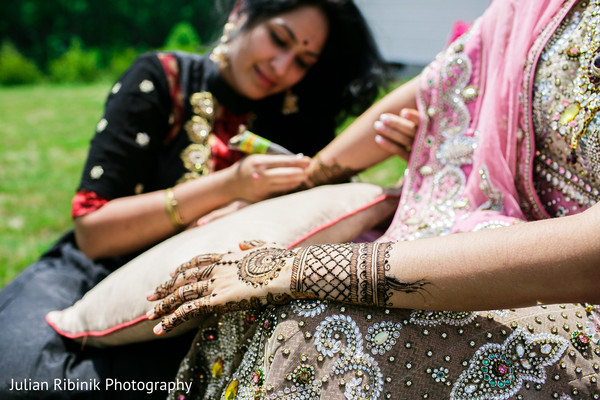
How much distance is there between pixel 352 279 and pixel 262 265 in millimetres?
204

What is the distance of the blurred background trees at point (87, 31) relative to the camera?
1187cm

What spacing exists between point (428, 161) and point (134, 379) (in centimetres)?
102

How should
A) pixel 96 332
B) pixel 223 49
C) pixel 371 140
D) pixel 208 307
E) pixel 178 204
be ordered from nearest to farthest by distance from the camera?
1. pixel 208 307
2. pixel 96 332
3. pixel 371 140
4. pixel 178 204
5. pixel 223 49

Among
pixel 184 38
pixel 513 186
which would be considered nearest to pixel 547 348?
pixel 513 186

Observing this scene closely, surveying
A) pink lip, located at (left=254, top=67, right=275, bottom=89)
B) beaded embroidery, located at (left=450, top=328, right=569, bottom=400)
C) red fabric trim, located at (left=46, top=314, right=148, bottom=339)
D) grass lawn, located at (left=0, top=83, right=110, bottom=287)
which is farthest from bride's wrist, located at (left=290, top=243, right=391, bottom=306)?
grass lawn, located at (left=0, top=83, right=110, bottom=287)

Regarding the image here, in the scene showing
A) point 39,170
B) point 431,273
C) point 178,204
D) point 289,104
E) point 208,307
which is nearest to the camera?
point 431,273

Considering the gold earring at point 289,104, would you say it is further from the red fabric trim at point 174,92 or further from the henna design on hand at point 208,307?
the henna design on hand at point 208,307

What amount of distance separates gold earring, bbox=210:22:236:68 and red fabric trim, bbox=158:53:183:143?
0.16m

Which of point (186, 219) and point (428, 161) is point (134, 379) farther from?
point (428, 161)

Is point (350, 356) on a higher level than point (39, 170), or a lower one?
higher

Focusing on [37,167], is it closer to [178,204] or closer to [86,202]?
[86,202]

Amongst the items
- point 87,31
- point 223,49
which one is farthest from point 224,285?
point 87,31

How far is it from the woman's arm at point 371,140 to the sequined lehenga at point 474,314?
0.11 m

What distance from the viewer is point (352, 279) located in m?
0.99
